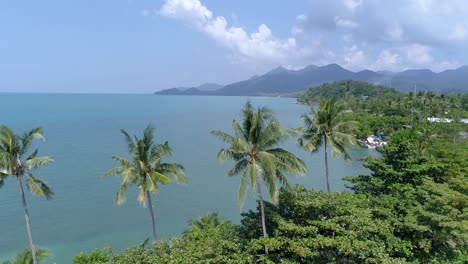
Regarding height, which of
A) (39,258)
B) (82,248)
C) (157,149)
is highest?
(157,149)

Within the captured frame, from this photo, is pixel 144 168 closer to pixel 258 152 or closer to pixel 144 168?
pixel 144 168

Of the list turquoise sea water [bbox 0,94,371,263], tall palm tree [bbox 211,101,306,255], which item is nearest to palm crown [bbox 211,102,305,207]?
tall palm tree [bbox 211,101,306,255]

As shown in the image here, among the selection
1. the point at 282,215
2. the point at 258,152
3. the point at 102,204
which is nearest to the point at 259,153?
the point at 258,152

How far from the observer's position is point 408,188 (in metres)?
18.7

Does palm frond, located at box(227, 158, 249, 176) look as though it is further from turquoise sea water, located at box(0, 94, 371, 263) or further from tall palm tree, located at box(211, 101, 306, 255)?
turquoise sea water, located at box(0, 94, 371, 263)

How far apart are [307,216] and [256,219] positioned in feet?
8.10

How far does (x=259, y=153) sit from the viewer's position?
1409 cm

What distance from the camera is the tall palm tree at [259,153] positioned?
14.0 meters

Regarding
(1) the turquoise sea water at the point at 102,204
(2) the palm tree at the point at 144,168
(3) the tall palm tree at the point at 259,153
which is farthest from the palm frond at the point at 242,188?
(1) the turquoise sea water at the point at 102,204

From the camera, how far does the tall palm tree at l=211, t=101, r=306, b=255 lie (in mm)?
13953

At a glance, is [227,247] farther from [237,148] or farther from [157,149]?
[157,149]

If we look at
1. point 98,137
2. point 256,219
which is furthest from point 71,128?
point 256,219

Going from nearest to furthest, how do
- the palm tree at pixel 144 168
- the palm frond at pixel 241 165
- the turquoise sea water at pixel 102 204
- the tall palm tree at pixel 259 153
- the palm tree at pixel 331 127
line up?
the tall palm tree at pixel 259 153 → the palm frond at pixel 241 165 → the palm tree at pixel 144 168 → the palm tree at pixel 331 127 → the turquoise sea water at pixel 102 204

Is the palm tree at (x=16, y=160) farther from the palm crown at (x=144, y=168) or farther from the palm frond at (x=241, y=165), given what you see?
the palm frond at (x=241, y=165)
